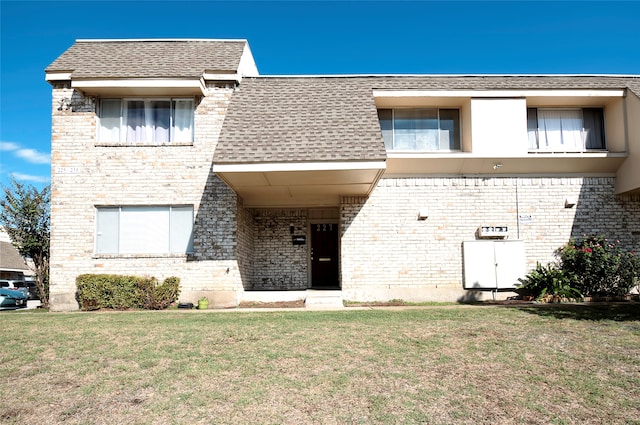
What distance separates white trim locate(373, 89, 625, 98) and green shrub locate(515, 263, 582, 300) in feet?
15.9

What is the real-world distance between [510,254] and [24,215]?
15.1 meters

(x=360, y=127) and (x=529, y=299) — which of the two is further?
(x=529, y=299)

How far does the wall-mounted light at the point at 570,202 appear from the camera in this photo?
14.7m

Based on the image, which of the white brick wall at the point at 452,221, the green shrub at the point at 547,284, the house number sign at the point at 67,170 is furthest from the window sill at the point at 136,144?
the green shrub at the point at 547,284

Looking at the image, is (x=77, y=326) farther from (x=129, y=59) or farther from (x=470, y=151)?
(x=470, y=151)

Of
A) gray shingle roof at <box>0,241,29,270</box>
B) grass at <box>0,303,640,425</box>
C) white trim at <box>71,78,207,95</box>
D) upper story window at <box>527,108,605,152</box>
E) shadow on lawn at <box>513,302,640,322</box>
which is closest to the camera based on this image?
grass at <box>0,303,640,425</box>

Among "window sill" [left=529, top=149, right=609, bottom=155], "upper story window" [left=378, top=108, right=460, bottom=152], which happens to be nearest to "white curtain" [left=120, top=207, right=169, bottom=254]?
"upper story window" [left=378, top=108, right=460, bottom=152]

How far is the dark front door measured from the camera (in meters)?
17.0

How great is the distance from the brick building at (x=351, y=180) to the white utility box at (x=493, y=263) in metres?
0.04

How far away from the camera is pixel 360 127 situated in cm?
1313

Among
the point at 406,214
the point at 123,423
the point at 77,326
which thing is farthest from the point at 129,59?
the point at 123,423

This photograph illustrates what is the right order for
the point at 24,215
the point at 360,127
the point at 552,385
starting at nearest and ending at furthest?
the point at 552,385 → the point at 360,127 → the point at 24,215

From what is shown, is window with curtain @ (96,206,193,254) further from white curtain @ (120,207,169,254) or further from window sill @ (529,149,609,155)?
window sill @ (529,149,609,155)

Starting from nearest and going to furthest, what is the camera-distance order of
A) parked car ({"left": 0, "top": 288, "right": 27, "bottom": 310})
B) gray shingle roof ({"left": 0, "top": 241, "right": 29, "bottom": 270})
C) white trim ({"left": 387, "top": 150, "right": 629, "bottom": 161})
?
1. white trim ({"left": 387, "top": 150, "right": 629, "bottom": 161})
2. parked car ({"left": 0, "top": 288, "right": 27, "bottom": 310})
3. gray shingle roof ({"left": 0, "top": 241, "right": 29, "bottom": 270})
